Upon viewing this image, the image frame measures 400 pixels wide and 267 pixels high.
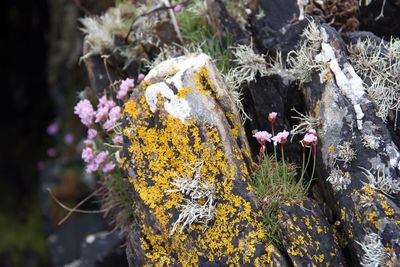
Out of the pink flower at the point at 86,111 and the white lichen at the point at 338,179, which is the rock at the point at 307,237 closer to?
the white lichen at the point at 338,179

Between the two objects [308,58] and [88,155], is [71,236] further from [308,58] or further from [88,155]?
[308,58]

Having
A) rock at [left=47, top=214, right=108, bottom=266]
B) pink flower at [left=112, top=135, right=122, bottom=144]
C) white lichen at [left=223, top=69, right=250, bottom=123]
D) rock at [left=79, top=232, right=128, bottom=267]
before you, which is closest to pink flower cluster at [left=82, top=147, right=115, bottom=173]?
pink flower at [left=112, top=135, right=122, bottom=144]

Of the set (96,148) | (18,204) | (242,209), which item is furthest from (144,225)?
(18,204)

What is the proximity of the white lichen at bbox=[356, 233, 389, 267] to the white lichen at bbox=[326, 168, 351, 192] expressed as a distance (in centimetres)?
35

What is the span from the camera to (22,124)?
472 inches

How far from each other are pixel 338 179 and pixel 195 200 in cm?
94

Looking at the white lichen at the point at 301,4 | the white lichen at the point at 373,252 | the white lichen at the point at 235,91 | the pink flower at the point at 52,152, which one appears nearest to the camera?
the white lichen at the point at 373,252

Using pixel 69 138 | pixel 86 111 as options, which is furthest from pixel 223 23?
pixel 69 138

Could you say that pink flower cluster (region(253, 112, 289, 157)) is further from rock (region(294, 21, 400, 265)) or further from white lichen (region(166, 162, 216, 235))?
white lichen (region(166, 162, 216, 235))

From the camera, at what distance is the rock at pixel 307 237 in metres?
3.56

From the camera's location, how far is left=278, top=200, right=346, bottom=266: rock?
140 inches

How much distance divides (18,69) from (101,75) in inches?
275

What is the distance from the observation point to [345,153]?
12.2ft

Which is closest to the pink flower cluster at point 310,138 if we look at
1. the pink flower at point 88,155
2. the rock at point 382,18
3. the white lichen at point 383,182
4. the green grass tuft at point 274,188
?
the green grass tuft at point 274,188
